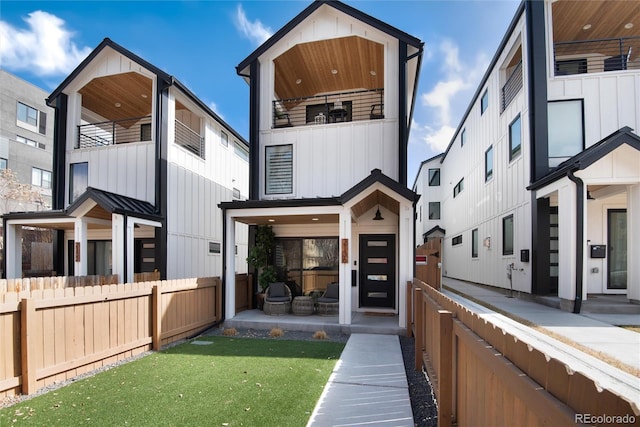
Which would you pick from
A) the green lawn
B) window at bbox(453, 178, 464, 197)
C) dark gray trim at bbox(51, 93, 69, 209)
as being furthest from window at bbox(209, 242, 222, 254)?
window at bbox(453, 178, 464, 197)

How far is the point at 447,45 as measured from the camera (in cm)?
1323

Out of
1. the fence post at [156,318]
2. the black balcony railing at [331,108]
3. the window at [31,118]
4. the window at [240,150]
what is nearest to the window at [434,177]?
the window at [240,150]

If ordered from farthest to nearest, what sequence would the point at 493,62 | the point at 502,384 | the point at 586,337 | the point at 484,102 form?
the point at 484,102, the point at 493,62, the point at 586,337, the point at 502,384

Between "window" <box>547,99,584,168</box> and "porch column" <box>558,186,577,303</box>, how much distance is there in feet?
7.49

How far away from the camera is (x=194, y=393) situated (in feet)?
14.5

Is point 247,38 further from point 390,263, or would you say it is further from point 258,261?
point 390,263

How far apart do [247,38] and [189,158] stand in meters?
5.34

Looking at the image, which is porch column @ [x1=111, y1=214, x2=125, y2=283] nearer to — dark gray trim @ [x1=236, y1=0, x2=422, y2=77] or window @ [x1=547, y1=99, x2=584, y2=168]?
dark gray trim @ [x1=236, y1=0, x2=422, y2=77]

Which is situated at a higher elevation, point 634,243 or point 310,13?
point 310,13

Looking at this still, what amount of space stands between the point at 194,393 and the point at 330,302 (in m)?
5.32

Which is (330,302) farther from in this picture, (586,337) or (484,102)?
(484,102)

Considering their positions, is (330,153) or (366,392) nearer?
(366,392)

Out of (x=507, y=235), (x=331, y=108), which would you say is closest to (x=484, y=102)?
(x=507, y=235)

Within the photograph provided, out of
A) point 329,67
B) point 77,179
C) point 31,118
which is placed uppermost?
point 31,118
